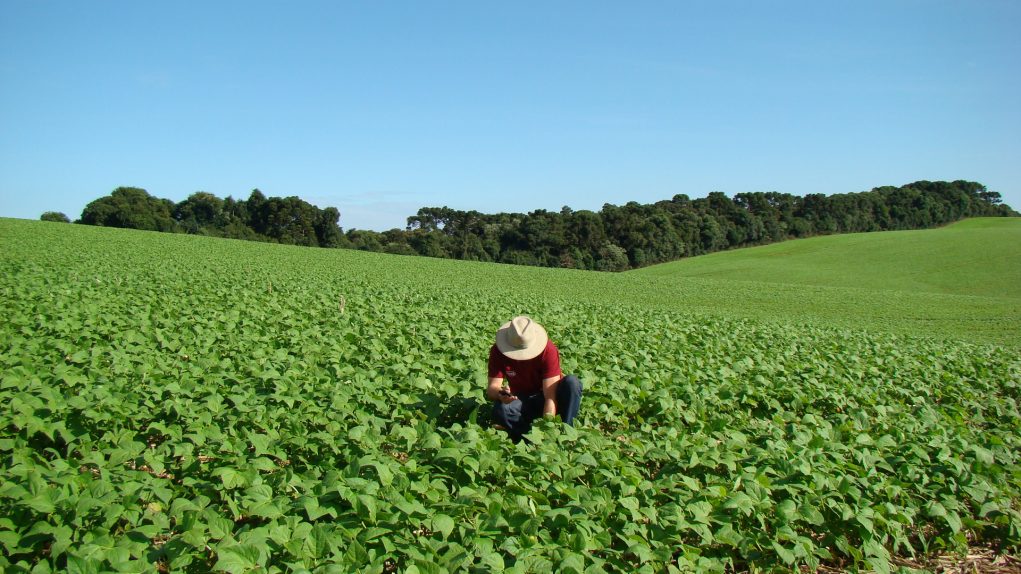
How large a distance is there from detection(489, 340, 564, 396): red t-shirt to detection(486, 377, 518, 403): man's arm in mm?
48

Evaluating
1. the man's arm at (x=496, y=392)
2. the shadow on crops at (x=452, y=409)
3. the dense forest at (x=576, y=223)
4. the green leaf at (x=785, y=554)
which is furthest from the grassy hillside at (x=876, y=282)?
the green leaf at (x=785, y=554)

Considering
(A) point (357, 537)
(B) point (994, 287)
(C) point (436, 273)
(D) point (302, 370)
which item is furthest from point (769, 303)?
(A) point (357, 537)

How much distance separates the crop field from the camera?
12.1 feet

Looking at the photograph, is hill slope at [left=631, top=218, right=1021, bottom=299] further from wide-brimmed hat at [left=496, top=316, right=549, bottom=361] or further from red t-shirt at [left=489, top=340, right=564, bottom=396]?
wide-brimmed hat at [left=496, top=316, right=549, bottom=361]

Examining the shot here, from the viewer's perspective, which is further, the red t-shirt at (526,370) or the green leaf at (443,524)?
the red t-shirt at (526,370)

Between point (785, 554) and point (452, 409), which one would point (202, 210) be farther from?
point (785, 554)

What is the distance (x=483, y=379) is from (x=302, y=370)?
2219 mm

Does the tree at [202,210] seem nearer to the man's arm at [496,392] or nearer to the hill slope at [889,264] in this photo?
the hill slope at [889,264]

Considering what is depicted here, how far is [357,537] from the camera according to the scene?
12.0 feet

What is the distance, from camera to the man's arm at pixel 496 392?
6027 millimetres

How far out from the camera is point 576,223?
87125 millimetres

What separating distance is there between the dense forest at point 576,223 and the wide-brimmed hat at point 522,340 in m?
74.2

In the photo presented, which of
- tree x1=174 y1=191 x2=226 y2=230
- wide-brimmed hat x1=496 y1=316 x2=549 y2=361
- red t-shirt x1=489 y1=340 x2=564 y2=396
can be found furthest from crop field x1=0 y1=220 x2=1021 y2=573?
tree x1=174 y1=191 x2=226 y2=230

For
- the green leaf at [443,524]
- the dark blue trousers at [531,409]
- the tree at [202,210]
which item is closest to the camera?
→ the green leaf at [443,524]
